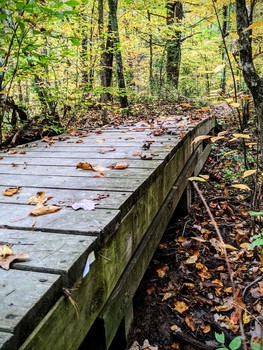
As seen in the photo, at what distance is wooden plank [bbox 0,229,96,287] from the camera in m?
1.22

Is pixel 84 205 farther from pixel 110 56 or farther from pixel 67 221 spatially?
pixel 110 56

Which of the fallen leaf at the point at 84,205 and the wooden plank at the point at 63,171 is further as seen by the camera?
the wooden plank at the point at 63,171

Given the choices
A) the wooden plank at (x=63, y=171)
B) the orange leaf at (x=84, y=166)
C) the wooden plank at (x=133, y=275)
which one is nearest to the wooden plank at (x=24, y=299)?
the wooden plank at (x=133, y=275)

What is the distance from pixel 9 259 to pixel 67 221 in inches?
17.7

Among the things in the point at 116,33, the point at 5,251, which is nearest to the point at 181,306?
the point at 5,251

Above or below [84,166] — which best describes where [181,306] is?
below

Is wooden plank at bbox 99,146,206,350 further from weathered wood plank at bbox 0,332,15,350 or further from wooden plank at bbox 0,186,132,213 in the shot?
weathered wood plank at bbox 0,332,15,350

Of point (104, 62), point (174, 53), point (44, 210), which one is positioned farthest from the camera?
point (174, 53)

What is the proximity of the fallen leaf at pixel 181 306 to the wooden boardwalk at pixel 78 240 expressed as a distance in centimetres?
63

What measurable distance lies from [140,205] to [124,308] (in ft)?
2.41

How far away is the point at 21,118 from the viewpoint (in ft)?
18.9

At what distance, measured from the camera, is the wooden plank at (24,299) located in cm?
93

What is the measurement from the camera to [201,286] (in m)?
3.21

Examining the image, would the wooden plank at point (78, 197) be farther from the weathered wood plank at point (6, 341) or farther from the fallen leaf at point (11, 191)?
the weathered wood plank at point (6, 341)
